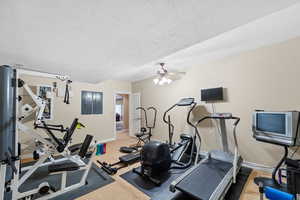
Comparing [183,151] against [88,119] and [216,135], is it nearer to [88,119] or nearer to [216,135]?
[216,135]

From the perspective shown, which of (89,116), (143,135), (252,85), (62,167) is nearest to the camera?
(62,167)

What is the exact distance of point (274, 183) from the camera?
2.16 meters

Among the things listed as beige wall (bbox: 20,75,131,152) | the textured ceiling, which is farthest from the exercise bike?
the textured ceiling

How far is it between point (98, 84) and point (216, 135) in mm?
4498

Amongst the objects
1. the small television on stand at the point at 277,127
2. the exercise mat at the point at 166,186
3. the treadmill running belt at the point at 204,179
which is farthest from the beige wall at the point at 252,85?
the treadmill running belt at the point at 204,179

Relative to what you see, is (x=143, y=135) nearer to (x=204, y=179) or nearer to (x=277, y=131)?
(x=204, y=179)

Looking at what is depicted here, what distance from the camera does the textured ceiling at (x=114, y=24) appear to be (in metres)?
1.22

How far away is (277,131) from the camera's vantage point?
215 centimetres

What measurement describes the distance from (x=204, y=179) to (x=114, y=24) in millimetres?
2713

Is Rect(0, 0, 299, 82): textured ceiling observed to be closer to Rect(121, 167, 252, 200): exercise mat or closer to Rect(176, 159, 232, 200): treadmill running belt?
Rect(176, 159, 232, 200): treadmill running belt

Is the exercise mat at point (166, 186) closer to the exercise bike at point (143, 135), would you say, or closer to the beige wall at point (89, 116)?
the exercise bike at point (143, 135)

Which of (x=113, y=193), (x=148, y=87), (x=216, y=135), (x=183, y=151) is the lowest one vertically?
(x=113, y=193)

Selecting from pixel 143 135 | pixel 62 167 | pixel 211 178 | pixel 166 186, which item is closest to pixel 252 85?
pixel 211 178

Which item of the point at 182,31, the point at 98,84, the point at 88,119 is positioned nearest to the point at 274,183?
the point at 182,31
